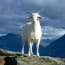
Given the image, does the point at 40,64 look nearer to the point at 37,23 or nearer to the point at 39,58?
the point at 39,58

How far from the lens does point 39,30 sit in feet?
90.8

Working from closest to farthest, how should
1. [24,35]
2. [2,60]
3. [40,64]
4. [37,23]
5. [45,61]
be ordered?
1. [2,60]
2. [40,64]
3. [45,61]
4. [37,23]
5. [24,35]

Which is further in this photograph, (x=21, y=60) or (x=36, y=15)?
(x=36, y=15)

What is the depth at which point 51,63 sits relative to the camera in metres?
25.8

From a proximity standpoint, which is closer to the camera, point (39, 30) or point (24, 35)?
point (39, 30)

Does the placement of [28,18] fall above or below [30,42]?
above

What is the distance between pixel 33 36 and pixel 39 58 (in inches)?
104

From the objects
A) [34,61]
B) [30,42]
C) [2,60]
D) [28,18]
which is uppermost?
[28,18]

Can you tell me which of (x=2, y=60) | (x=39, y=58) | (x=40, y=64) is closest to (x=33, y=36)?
(x=39, y=58)

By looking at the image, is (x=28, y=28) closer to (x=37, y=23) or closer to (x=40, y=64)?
(x=37, y=23)

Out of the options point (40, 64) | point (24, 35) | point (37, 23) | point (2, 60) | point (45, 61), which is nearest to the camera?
point (2, 60)

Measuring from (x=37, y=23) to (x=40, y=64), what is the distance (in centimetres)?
448

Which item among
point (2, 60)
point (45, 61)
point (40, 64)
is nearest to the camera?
point (2, 60)

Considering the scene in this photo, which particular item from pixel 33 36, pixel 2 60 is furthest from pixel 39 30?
pixel 2 60
